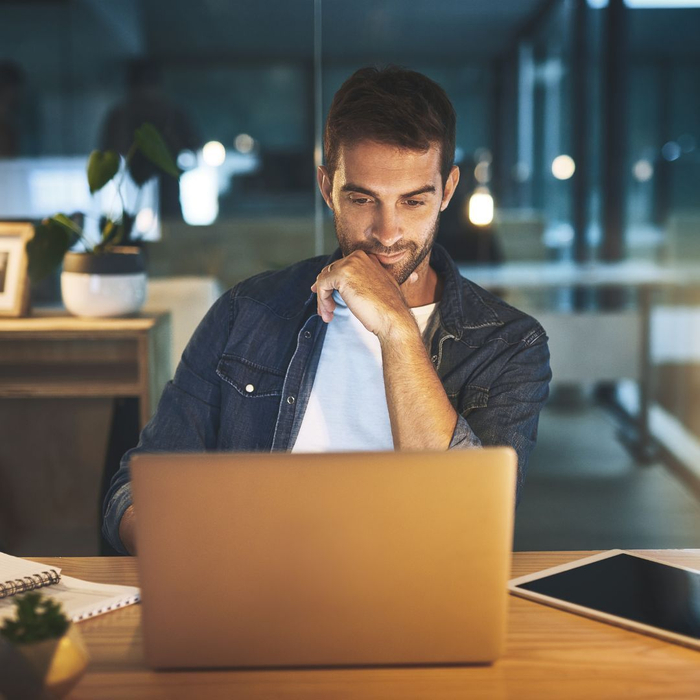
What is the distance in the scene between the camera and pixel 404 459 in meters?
0.87

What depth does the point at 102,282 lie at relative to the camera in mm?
2865

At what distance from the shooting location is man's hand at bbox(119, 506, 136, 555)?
4.70 feet

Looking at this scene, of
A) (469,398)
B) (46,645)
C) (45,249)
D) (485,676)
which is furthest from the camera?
(45,249)

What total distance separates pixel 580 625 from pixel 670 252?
2808 millimetres

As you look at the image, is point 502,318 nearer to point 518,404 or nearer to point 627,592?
point 518,404

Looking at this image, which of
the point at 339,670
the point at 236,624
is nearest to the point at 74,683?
the point at 236,624

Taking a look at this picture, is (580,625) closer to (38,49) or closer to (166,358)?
(166,358)

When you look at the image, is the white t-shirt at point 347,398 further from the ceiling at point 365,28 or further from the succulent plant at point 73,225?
the ceiling at point 365,28

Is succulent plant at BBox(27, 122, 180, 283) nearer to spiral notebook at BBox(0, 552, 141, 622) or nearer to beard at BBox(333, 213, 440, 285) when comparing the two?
beard at BBox(333, 213, 440, 285)

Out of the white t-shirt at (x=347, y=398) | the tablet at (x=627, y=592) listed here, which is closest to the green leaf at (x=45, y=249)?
the white t-shirt at (x=347, y=398)

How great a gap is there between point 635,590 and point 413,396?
18.8 inches

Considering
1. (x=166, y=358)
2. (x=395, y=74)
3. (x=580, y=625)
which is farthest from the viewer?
(x=166, y=358)

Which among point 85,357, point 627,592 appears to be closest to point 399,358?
point 627,592

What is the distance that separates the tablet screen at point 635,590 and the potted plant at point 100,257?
1.88m
